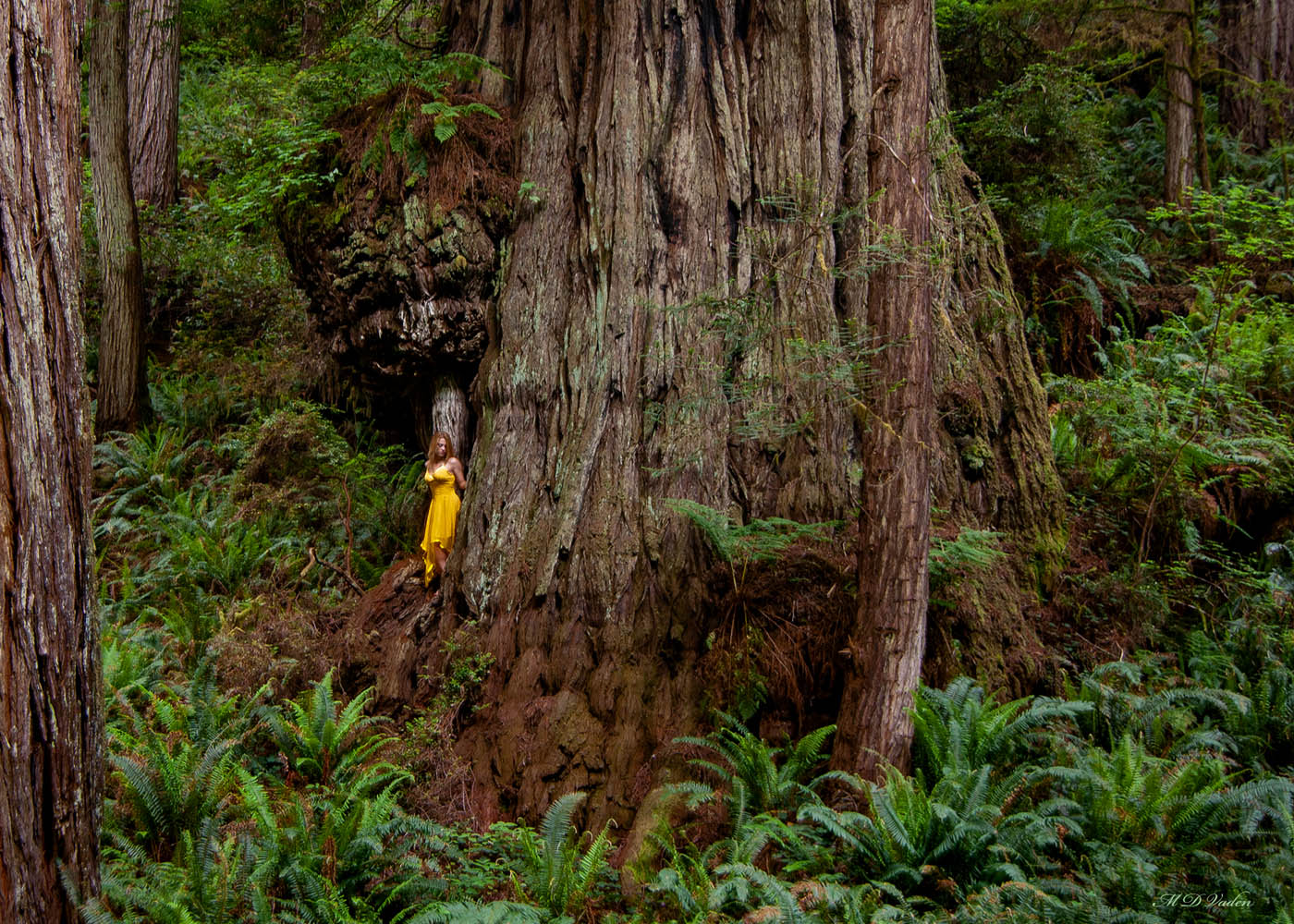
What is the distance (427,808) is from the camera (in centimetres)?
541

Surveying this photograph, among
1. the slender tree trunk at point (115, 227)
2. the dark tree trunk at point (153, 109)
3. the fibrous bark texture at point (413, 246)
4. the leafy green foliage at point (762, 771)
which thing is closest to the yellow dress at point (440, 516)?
the fibrous bark texture at point (413, 246)

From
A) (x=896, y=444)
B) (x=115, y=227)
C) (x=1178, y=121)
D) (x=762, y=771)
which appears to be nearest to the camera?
(x=896, y=444)

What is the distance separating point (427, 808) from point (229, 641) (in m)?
2.26

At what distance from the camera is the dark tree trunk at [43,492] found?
9.29 ft

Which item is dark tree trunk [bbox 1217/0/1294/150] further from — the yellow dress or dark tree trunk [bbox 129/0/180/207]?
dark tree trunk [bbox 129/0/180/207]

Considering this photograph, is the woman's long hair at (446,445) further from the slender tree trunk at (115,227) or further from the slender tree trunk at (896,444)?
the slender tree trunk at (115,227)

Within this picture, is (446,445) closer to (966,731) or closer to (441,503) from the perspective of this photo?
(441,503)

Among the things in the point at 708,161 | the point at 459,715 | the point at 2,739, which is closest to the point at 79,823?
the point at 2,739

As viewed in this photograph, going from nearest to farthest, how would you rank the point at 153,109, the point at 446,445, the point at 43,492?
the point at 43,492 → the point at 446,445 → the point at 153,109

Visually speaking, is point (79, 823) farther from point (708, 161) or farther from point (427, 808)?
point (708, 161)

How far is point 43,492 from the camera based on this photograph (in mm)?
2957

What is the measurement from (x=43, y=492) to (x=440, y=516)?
437 centimetres

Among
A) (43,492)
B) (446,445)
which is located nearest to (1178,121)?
(446,445)

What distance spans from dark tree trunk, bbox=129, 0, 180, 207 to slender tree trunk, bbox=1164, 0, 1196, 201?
13.5 m
